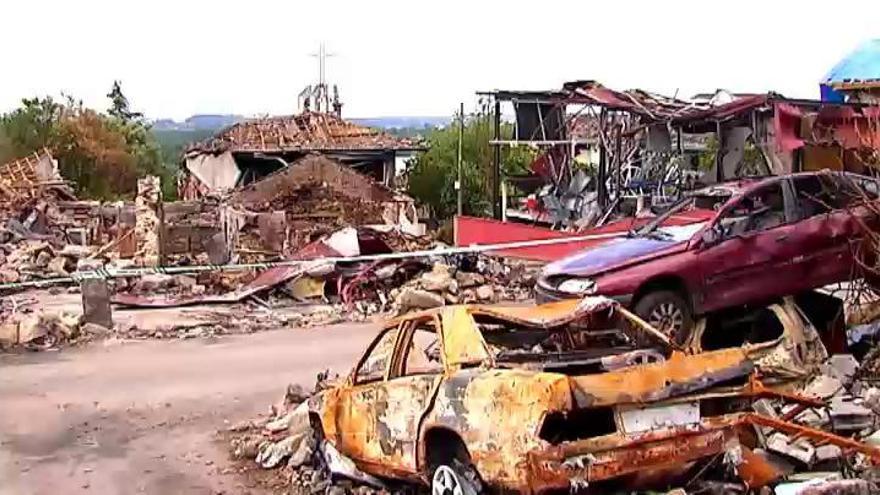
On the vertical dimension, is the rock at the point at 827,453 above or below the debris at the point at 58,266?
above

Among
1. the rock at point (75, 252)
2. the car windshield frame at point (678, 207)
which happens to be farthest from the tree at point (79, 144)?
the car windshield frame at point (678, 207)

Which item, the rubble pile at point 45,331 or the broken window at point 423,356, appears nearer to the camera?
the broken window at point 423,356

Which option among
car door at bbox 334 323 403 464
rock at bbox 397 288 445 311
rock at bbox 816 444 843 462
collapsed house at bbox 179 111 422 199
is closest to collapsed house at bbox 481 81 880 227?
rock at bbox 397 288 445 311

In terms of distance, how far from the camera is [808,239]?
12562 millimetres

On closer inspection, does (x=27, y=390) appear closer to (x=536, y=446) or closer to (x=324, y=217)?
(x=536, y=446)

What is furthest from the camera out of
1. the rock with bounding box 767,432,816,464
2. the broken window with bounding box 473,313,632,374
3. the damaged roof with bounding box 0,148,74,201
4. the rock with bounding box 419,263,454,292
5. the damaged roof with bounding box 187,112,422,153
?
the damaged roof with bounding box 187,112,422,153

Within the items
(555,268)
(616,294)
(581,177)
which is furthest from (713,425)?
(581,177)

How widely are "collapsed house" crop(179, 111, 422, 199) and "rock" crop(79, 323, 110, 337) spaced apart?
1189 inches

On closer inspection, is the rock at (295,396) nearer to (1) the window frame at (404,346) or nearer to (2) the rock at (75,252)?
(1) the window frame at (404,346)

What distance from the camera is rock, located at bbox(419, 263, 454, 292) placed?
20234 millimetres

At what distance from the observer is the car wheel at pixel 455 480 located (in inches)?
289

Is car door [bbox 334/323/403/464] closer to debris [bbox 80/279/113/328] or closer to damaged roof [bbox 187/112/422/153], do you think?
debris [bbox 80/279/113/328]

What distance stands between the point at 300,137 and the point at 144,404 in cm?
3851

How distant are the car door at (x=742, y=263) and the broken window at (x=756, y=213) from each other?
0.01 m
